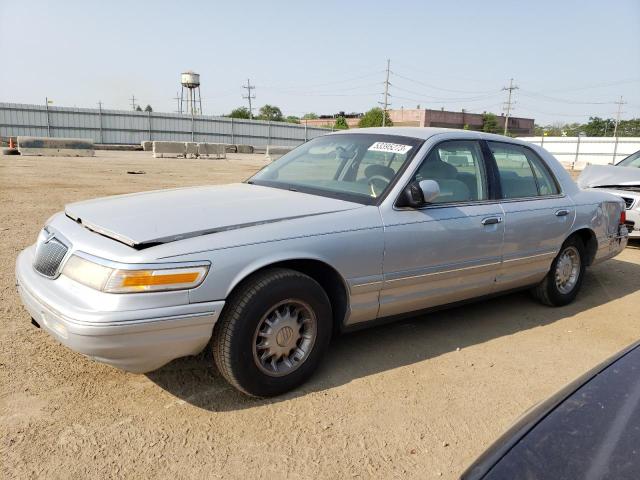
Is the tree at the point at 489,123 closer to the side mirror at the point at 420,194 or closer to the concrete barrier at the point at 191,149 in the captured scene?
the concrete barrier at the point at 191,149

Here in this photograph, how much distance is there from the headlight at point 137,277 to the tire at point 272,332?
273 mm

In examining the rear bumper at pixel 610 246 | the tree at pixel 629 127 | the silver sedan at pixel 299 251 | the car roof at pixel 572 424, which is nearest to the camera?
the car roof at pixel 572 424

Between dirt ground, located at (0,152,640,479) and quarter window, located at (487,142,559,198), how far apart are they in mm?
1153

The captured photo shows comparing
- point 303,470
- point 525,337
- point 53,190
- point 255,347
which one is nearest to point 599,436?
point 303,470

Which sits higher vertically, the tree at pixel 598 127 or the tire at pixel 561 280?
the tree at pixel 598 127

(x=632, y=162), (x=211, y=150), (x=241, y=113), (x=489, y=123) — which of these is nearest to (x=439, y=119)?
(x=489, y=123)

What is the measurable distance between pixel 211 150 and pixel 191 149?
1.22 m

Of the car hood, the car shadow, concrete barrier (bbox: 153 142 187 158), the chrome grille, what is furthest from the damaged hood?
concrete barrier (bbox: 153 142 187 158)

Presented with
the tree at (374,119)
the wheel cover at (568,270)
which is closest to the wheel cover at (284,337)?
the wheel cover at (568,270)

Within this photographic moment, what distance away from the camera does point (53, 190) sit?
1098 cm

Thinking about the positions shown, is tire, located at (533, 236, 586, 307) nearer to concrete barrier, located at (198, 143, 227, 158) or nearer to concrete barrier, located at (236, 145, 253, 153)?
concrete barrier, located at (198, 143, 227, 158)

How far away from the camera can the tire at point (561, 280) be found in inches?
188

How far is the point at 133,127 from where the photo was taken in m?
37.2

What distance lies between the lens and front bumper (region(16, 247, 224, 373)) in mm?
2457
